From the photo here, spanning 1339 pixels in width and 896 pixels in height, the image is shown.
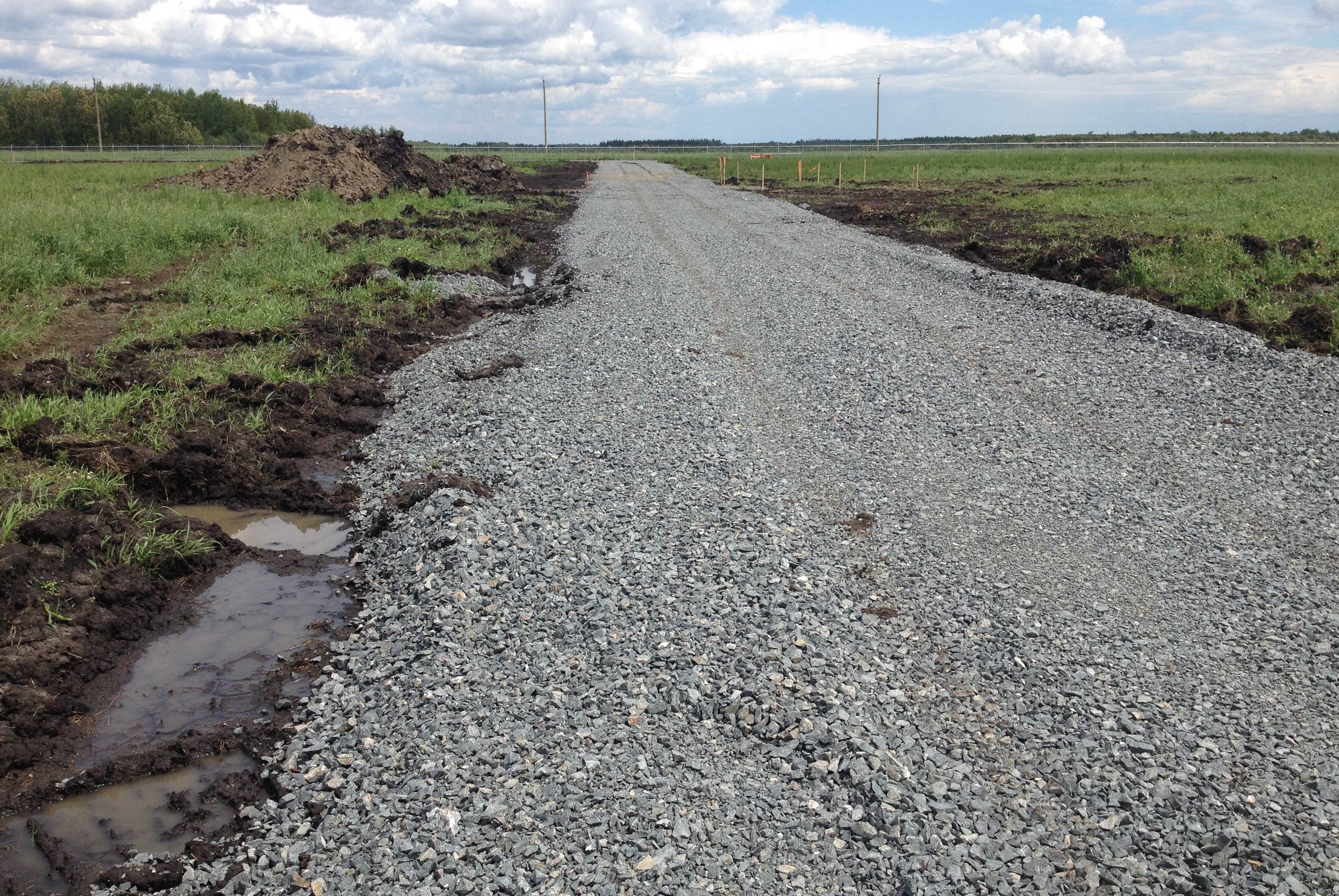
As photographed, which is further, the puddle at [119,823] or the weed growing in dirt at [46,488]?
the weed growing in dirt at [46,488]

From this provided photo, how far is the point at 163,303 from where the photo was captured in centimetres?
1485

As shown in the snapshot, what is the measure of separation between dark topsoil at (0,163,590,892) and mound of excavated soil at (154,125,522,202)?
15247 millimetres

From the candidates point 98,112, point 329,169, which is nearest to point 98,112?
point 98,112

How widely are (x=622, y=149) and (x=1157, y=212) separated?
166 metres

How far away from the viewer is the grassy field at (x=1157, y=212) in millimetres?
16266

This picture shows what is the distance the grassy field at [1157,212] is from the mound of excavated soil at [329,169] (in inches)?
712

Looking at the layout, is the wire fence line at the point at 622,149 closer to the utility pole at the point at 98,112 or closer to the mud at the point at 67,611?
the utility pole at the point at 98,112

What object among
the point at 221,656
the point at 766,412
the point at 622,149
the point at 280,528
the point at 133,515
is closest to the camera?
the point at 221,656

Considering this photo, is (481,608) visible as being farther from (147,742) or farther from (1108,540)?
(1108,540)

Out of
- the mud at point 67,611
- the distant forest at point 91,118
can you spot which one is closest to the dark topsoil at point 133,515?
the mud at point 67,611

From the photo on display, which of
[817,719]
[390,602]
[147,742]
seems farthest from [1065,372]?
[147,742]

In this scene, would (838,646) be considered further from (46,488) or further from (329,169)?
(329,169)

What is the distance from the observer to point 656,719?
4.89 meters

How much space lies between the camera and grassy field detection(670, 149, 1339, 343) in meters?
16.3
